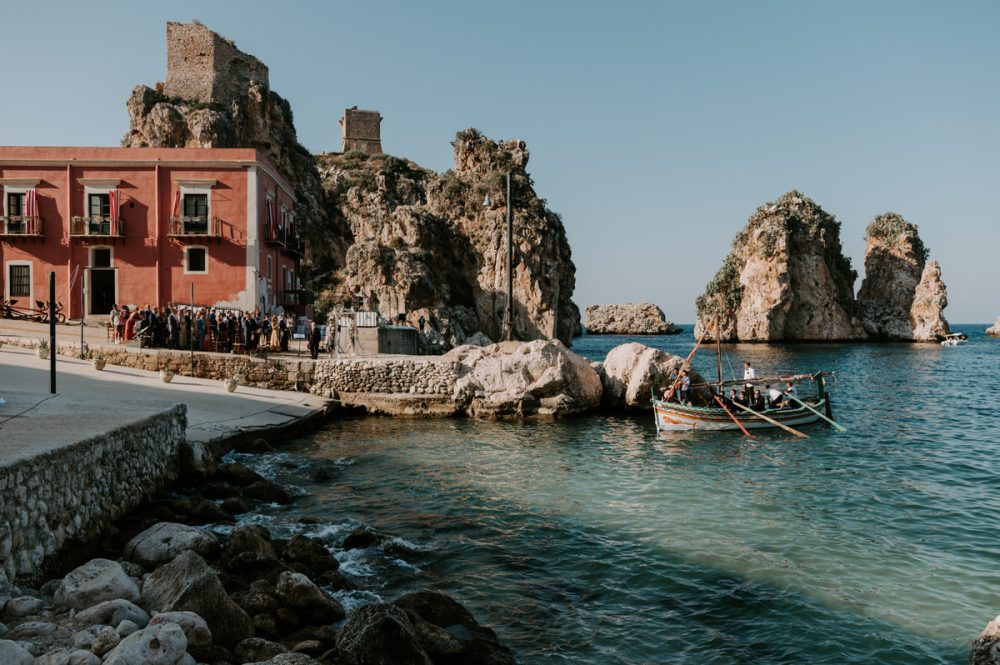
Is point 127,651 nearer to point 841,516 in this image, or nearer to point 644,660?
point 644,660

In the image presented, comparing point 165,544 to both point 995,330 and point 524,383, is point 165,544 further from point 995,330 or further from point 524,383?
point 995,330

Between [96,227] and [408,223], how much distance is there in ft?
83.2

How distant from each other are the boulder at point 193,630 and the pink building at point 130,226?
1091 inches

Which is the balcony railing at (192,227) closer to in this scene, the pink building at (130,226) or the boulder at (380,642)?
the pink building at (130,226)

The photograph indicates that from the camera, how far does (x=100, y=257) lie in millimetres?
31297

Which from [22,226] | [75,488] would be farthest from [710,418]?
[22,226]

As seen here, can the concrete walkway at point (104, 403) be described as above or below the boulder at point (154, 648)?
above

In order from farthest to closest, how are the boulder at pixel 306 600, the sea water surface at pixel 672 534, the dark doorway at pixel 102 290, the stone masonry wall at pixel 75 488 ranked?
the dark doorway at pixel 102 290 < the sea water surface at pixel 672 534 < the boulder at pixel 306 600 < the stone masonry wall at pixel 75 488

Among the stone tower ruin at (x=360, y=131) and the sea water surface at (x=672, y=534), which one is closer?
the sea water surface at (x=672, y=534)

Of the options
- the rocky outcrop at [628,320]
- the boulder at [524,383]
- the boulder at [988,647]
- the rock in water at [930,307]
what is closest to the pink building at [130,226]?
the boulder at [524,383]

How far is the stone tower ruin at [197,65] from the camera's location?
64188 mm

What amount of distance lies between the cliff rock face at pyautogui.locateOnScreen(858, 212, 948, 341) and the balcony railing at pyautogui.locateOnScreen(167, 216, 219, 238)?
9993cm

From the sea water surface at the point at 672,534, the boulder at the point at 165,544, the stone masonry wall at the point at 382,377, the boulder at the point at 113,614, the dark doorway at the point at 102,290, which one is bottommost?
the sea water surface at the point at 672,534

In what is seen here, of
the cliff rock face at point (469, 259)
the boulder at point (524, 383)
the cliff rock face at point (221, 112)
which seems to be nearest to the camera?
the boulder at point (524, 383)
